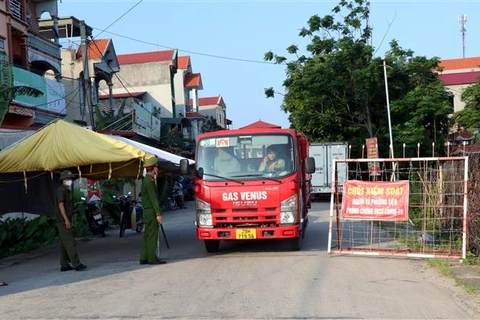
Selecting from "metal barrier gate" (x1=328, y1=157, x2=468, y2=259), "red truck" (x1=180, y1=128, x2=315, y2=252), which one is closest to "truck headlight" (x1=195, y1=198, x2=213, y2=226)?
"red truck" (x1=180, y1=128, x2=315, y2=252)

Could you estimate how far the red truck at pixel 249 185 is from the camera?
9.94 meters

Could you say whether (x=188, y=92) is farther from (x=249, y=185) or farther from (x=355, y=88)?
(x=249, y=185)

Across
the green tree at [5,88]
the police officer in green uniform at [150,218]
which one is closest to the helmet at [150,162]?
the police officer in green uniform at [150,218]

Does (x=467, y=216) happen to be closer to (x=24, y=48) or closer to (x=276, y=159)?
(x=276, y=159)

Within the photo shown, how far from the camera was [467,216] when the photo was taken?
9008 mm

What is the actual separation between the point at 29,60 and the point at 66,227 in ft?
47.2

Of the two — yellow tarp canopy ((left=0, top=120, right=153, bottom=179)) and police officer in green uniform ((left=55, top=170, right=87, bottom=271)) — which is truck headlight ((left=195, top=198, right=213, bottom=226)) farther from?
police officer in green uniform ((left=55, top=170, right=87, bottom=271))

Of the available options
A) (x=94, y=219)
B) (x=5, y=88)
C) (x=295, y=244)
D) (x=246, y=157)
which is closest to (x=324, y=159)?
(x=94, y=219)

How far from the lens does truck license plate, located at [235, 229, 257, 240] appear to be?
992 centimetres

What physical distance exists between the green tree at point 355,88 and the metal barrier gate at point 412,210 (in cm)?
1659

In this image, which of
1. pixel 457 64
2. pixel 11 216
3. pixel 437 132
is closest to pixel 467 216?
pixel 11 216

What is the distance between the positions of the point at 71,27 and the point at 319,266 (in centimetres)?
2460

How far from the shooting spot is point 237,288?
24.7 ft

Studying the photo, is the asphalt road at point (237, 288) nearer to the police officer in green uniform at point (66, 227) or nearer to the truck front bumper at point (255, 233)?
the police officer in green uniform at point (66, 227)
